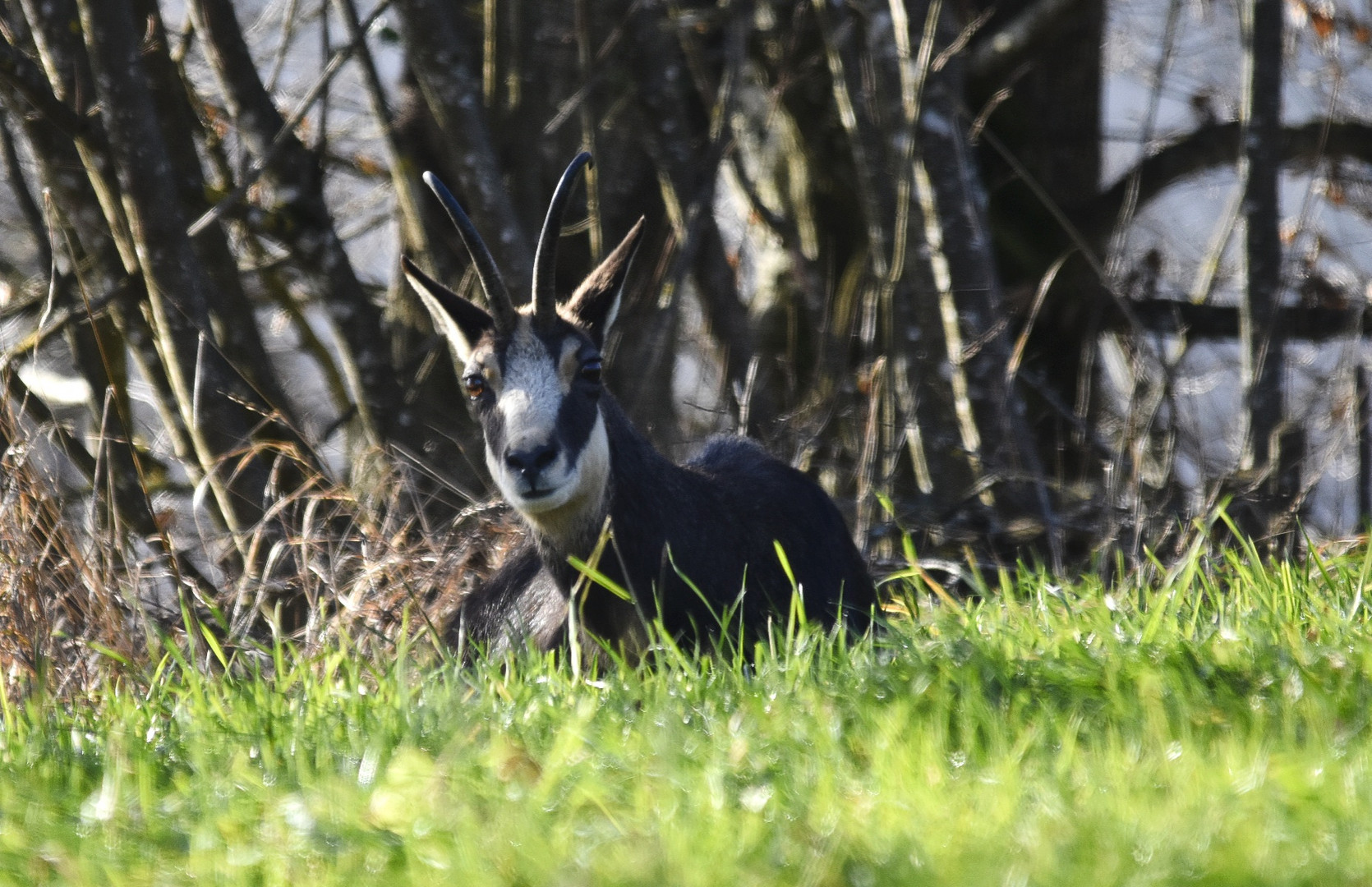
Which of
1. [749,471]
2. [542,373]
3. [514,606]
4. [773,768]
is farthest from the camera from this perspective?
[749,471]

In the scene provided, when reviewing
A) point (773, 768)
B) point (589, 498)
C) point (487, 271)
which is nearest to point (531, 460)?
point (589, 498)

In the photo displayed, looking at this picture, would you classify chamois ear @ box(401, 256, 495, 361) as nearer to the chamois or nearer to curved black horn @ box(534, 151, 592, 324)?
the chamois

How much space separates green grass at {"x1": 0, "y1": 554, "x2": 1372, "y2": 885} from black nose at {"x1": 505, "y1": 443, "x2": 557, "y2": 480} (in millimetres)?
930

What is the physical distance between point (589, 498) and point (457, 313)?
2.90ft

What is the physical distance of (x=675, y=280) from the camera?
7.99 metres

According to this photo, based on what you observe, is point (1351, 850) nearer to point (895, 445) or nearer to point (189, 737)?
point (189, 737)

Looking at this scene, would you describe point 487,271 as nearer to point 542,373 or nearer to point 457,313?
point 457,313

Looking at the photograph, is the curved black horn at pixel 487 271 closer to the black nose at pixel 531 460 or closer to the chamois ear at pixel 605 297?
the chamois ear at pixel 605 297

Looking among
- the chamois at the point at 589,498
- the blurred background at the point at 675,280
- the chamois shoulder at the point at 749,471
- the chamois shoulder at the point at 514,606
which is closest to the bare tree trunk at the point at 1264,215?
the blurred background at the point at 675,280

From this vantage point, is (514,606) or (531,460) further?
(514,606)

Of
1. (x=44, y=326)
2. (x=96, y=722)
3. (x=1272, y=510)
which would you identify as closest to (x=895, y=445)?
(x=1272, y=510)

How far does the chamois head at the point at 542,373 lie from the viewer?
15.8ft

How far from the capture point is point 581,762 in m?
2.92

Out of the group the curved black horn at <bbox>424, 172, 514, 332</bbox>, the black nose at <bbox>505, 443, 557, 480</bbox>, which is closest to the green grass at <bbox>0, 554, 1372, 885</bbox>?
the black nose at <bbox>505, 443, 557, 480</bbox>
